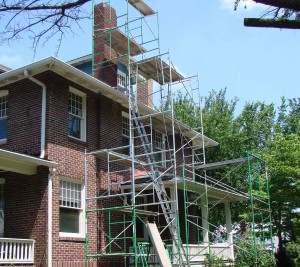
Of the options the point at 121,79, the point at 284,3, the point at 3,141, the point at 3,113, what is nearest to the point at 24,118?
the point at 3,141

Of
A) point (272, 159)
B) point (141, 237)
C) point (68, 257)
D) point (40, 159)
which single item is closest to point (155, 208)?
point (141, 237)

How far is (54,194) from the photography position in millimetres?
14695

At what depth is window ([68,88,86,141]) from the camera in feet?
53.6

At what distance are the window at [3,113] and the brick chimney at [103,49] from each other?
4719mm

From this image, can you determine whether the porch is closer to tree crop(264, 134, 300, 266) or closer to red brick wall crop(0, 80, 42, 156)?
red brick wall crop(0, 80, 42, 156)

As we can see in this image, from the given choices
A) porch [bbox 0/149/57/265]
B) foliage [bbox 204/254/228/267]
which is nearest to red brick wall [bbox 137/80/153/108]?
foliage [bbox 204/254/228/267]

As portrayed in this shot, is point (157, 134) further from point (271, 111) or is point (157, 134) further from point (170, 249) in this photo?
point (271, 111)

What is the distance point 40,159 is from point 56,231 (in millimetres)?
2212

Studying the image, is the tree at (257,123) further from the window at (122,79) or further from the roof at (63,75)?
the roof at (63,75)

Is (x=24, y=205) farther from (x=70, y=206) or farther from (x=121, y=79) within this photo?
(x=121, y=79)

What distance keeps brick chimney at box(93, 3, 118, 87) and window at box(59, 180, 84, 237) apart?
6.14m

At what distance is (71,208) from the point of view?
15477 mm

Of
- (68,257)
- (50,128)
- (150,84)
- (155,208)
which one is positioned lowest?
(68,257)

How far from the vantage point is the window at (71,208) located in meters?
15.1
